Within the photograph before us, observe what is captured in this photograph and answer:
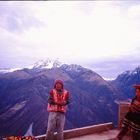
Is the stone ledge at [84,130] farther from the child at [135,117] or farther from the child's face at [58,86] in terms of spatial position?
the child at [135,117]

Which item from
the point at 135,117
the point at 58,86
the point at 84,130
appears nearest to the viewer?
the point at 135,117

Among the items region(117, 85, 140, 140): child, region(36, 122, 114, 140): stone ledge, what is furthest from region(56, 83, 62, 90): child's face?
region(117, 85, 140, 140): child

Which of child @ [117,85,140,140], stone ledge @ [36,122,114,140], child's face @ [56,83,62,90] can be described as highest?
child's face @ [56,83,62,90]

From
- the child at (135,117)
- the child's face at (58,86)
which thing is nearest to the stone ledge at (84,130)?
the child's face at (58,86)

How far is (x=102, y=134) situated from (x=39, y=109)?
166 meters

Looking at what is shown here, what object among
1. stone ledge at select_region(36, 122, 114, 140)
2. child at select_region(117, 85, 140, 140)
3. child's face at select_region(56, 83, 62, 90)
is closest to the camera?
child at select_region(117, 85, 140, 140)

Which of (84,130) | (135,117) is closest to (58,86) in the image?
(135,117)

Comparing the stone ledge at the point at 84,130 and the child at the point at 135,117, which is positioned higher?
the child at the point at 135,117

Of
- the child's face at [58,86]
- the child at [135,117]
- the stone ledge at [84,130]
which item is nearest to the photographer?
the child at [135,117]

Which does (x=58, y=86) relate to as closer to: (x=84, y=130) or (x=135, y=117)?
(x=135, y=117)

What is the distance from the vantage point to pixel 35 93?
19138 centimetres

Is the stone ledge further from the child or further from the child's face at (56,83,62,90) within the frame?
the child

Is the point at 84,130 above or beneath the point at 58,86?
beneath

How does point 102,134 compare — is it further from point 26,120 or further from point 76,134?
point 26,120
